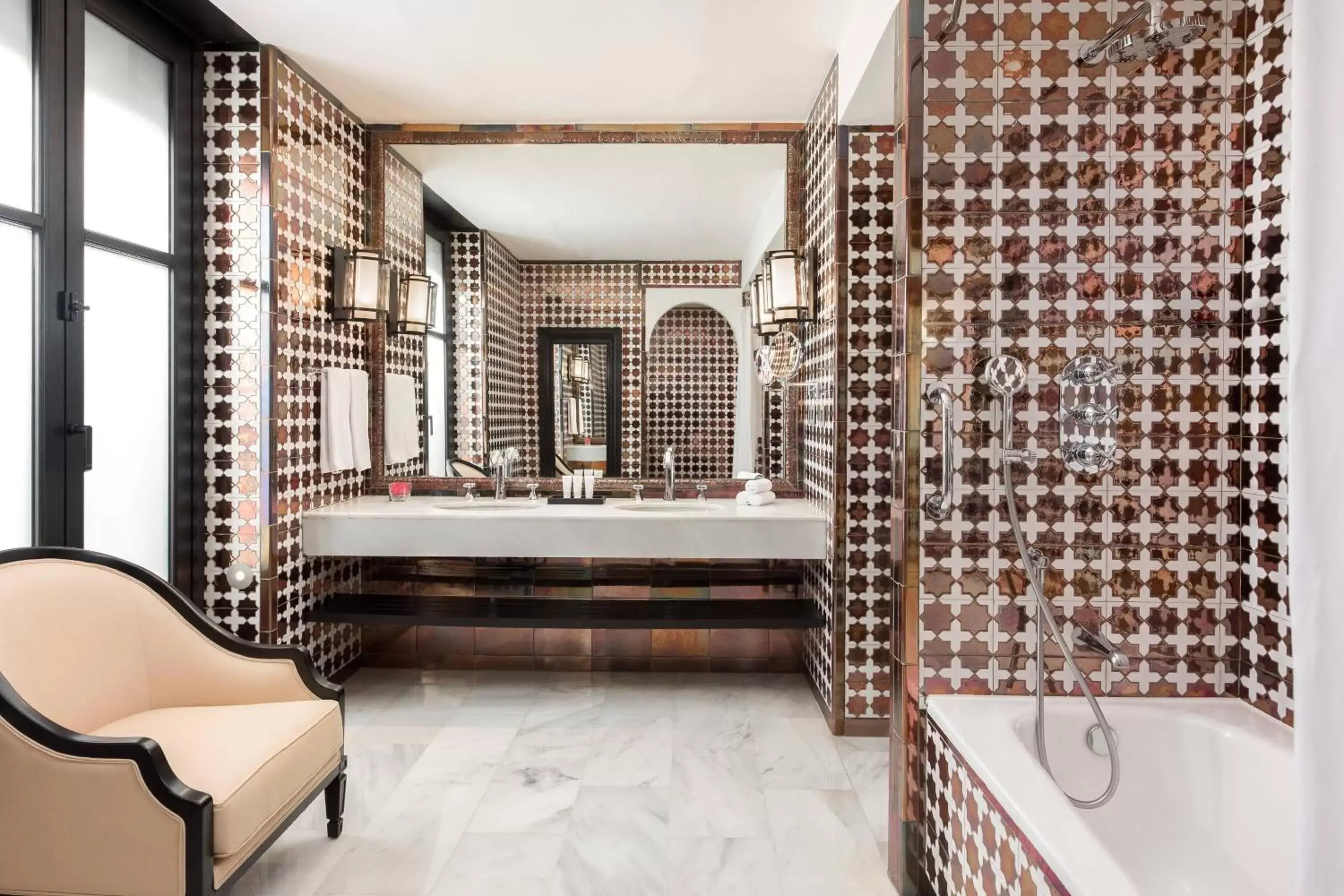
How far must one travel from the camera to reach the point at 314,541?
10.1 feet

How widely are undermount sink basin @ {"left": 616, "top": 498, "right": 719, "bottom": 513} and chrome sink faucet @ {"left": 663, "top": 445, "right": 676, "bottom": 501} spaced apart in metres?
0.05

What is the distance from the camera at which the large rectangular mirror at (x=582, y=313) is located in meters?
3.59

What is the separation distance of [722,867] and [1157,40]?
2.24 m

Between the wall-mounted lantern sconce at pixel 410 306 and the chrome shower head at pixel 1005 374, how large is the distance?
266cm

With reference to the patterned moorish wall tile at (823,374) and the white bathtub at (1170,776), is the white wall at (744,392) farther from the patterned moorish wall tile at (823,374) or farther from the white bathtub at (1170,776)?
the white bathtub at (1170,776)

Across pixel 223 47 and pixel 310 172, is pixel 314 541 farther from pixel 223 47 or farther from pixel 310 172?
pixel 223 47

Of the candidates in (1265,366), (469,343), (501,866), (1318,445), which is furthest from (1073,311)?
(469,343)

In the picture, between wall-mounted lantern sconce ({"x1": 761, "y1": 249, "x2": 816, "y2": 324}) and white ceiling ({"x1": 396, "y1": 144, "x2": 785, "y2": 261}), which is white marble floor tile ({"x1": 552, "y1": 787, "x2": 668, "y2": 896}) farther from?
white ceiling ({"x1": 396, "y1": 144, "x2": 785, "y2": 261})

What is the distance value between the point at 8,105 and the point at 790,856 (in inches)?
119

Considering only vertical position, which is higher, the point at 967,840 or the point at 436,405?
the point at 436,405

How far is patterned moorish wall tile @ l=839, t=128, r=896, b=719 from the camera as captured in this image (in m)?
2.88

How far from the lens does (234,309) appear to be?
2854 mm

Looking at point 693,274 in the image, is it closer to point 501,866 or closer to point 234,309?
point 234,309

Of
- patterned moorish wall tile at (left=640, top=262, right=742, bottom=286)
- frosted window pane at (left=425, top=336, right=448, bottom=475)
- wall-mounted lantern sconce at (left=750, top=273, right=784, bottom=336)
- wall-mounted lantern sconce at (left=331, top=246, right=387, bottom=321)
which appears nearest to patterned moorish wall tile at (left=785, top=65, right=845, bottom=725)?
wall-mounted lantern sconce at (left=750, top=273, right=784, bottom=336)
